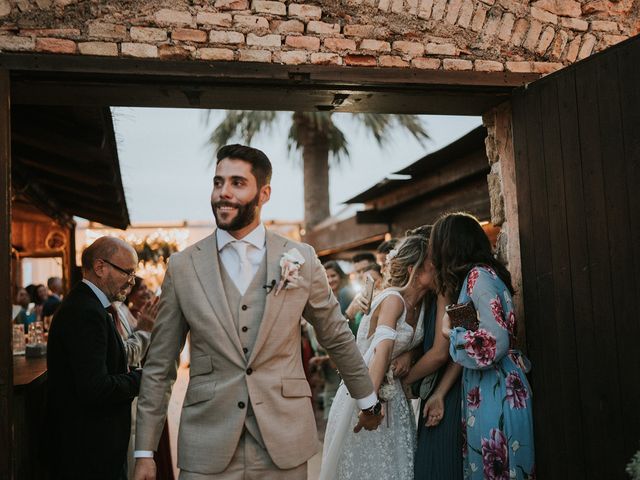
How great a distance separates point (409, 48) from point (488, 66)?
557 millimetres

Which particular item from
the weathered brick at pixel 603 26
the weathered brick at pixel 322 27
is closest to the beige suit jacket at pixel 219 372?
the weathered brick at pixel 322 27

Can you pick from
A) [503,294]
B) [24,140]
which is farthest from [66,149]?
[503,294]

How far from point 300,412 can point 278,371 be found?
198mm

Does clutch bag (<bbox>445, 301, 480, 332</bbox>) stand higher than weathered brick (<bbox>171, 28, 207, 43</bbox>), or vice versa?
weathered brick (<bbox>171, 28, 207, 43</bbox>)

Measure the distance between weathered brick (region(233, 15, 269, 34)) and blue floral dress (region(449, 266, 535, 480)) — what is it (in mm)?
1913

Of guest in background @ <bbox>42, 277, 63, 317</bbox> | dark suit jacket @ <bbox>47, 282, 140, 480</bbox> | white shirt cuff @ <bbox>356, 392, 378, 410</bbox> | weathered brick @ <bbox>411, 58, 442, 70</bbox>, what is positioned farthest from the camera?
guest in background @ <bbox>42, 277, 63, 317</bbox>

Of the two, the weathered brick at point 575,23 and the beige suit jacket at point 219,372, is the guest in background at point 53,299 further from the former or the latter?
the weathered brick at point 575,23

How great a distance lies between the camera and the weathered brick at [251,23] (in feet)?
14.0

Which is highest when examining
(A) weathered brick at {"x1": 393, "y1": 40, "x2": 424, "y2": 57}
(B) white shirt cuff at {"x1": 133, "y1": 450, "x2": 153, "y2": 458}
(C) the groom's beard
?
(A) weathered brick at {"x1": 393, "y1": 40, "x2": 424, "y2": 57}

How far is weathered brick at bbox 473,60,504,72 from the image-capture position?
463 cm

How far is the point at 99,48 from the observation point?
409cm

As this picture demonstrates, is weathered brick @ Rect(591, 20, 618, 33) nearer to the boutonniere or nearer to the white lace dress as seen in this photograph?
the white lace dress

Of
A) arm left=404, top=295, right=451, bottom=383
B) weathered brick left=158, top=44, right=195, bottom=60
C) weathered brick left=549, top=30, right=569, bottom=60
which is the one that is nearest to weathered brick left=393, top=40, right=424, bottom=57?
weathered brick left=549, top=30, right=569, bottom=60

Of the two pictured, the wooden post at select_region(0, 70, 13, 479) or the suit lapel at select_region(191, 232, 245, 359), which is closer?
the suit lapel at select_region(191, 232, 245, 359)
